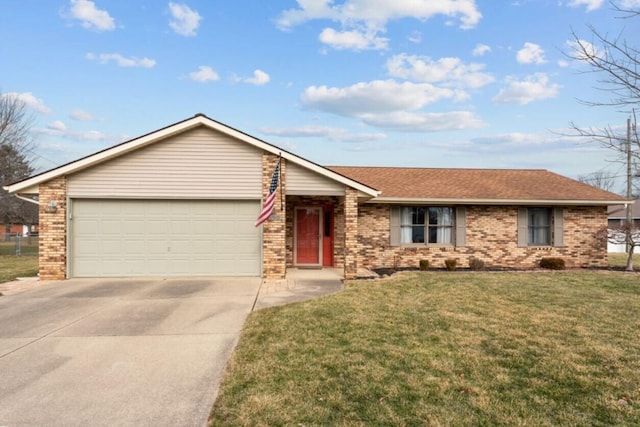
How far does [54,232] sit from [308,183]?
23.5 ft

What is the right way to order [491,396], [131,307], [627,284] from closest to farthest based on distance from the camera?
[491,396] < [131,307] < [627,284]

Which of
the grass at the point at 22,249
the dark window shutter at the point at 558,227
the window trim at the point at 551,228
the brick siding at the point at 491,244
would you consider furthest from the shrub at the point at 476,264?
the grass at the point at 22,249

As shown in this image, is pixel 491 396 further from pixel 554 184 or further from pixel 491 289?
pixel 554 184

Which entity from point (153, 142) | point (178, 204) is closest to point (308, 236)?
point (178, 204)

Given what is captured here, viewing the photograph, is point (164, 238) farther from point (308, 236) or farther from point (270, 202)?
point (308, 236)

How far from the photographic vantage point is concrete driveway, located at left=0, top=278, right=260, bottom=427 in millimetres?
3668

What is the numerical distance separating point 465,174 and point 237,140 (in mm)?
10461

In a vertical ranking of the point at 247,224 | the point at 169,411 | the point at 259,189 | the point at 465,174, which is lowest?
the point at 169,411

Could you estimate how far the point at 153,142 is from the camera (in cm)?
1085

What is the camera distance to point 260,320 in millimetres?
6637

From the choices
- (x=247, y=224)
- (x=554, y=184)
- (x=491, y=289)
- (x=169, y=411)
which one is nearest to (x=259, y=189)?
(x=247, y=224)

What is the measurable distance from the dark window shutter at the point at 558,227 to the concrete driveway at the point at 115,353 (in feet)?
38.2

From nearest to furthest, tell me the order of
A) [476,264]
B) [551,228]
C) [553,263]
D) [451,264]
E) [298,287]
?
[298,287]
[451,264]
[476,264]
[553,263]
[551,228]

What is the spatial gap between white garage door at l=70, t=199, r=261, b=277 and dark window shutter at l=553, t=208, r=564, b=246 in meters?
11.0
